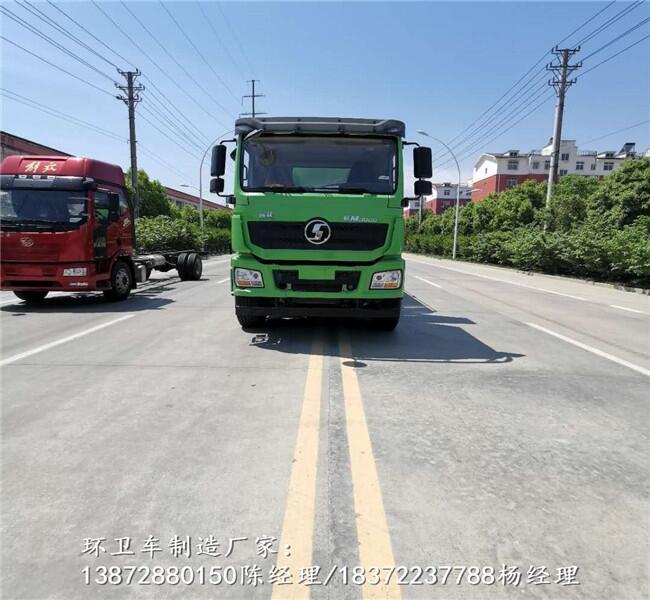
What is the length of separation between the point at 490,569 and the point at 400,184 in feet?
16.9

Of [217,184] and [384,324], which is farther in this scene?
[384,324]

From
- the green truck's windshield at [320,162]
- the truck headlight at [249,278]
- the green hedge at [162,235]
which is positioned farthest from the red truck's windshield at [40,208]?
the green hedge at [162,235]

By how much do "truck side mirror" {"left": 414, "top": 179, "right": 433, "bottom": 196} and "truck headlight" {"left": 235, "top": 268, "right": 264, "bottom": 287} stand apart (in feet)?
9.13

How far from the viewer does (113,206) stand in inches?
412

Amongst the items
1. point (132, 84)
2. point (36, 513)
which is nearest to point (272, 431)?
point (36, 513)

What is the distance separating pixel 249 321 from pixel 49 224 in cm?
Result: 509

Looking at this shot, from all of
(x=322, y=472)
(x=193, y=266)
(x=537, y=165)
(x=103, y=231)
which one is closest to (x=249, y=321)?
(x=322, y=472)

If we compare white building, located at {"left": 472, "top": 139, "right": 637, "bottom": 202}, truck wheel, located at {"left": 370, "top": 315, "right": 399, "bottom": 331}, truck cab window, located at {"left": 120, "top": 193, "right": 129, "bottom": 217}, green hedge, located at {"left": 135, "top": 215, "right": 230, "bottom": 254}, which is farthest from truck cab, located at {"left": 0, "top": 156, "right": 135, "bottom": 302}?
white building, located at {"left": 472, "top": 139, "right": 637, "bottom": 202}

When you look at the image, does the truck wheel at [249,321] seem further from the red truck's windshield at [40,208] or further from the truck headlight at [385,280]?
the red truck's windshield at [40,208]

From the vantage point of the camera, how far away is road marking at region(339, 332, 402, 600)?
207 cm

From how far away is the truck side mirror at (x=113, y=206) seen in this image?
1031 centimetres

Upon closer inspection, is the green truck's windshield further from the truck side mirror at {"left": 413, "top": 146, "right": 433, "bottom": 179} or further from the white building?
the white building

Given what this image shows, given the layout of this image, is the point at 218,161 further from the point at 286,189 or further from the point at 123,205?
the point at 123,205

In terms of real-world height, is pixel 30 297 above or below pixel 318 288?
below
